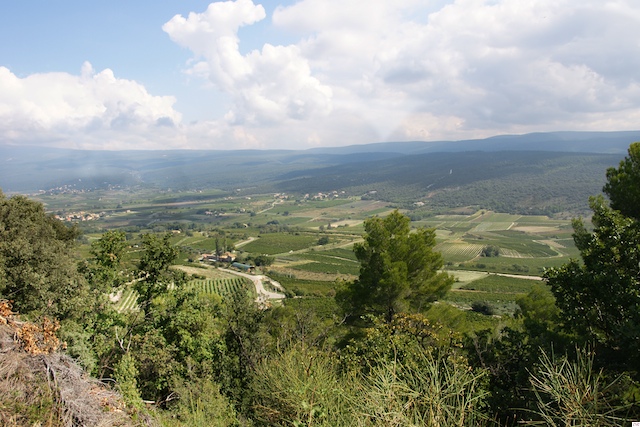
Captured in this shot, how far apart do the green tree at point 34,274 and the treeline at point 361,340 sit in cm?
3

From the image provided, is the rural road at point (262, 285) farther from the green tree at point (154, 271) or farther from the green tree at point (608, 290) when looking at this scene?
the green tree at point (608, 290)

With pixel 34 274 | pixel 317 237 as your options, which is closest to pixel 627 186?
pixel 34 274

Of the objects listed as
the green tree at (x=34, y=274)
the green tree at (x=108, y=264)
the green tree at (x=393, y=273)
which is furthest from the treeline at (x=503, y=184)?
the green tree at (x=34, y=274)

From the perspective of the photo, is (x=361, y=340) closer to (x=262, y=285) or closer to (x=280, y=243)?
(x=262, y=285)

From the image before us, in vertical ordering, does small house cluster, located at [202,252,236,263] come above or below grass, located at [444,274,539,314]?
above

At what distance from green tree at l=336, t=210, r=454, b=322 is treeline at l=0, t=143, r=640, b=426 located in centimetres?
4

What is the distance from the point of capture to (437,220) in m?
104

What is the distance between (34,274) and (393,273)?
29.4 ft

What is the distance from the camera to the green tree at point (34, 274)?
804cm

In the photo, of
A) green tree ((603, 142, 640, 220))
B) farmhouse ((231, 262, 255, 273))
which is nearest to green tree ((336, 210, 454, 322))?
green tree ((603, 142, 640, 220))

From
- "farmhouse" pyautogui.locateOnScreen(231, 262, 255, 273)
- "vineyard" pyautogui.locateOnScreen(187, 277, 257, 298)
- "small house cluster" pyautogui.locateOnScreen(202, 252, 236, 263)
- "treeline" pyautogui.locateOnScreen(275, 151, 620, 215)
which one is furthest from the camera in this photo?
"treeline" pyautogui.locateOnScreen(275, 151, 620, 215)

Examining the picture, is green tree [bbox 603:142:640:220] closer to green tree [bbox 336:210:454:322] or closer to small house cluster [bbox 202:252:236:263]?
green tree [bbox 336:210:454:322]

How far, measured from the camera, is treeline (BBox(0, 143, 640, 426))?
403cm

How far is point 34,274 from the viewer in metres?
8.03
